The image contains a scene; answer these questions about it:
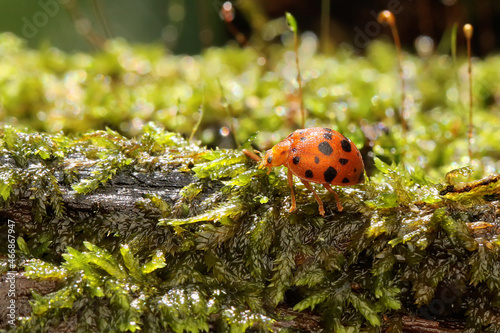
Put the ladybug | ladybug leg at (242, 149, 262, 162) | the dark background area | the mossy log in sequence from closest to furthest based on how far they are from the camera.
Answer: the mossy log < the ladybug < ladybug leg at (242, 149, 262, 162) < the dark background area

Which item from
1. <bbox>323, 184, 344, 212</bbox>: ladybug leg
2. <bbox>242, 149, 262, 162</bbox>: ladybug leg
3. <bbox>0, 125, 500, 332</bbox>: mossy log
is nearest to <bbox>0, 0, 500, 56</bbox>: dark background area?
<bbox>242, 149, 262, 162</bbox>: ladybug leg

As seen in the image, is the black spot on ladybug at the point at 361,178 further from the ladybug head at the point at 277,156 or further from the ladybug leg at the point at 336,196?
the ladybug head at the point at 277,156

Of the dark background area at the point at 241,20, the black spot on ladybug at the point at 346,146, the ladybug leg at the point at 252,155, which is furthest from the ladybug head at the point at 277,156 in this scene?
the dark background area at the point at 241,20

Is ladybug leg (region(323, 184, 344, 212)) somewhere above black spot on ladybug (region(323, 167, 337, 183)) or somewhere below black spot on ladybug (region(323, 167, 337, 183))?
below

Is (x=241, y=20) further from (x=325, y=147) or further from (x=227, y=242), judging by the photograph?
(x=227, y=242)

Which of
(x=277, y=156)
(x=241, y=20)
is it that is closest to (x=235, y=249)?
(x=277, y=156)

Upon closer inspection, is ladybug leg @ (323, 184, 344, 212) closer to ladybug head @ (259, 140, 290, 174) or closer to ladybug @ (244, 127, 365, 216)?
ladybug @ (244, 127, 365, 216)

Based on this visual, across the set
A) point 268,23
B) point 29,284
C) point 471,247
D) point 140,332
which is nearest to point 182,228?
point 140,332

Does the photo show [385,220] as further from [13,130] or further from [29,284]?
[13,130]
